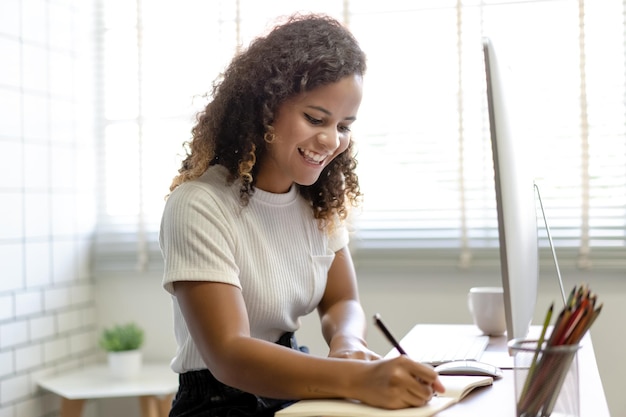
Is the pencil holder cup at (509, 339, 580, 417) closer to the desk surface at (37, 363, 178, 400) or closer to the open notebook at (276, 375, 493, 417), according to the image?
the open notebook at (276, 375, 493, 417)

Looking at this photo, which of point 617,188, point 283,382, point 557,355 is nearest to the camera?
point 557,355

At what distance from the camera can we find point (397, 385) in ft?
3.60

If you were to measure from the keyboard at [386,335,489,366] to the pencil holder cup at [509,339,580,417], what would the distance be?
0.48 metres

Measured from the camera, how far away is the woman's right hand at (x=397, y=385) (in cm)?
110

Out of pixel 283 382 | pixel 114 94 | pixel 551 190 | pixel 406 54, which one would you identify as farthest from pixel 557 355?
pixel 114 94

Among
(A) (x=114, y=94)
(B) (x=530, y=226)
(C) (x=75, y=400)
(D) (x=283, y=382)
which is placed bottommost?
(C) (x=75, y=400)

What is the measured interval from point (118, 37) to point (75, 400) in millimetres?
1253

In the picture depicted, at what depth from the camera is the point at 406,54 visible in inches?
105

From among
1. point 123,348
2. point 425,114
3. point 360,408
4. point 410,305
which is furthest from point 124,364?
point 360,408

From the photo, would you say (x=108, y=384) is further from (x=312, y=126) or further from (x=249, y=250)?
(x=312, y=126)

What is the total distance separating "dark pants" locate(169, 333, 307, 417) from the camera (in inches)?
57.5

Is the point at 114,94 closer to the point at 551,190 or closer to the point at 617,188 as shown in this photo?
the point at 551,190

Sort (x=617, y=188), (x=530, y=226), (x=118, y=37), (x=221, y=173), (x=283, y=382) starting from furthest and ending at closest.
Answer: (x=118, y=37)
(x=617, y=188)
(x=221, y=173)
(x=530, y=226)
(x=283, y=382)

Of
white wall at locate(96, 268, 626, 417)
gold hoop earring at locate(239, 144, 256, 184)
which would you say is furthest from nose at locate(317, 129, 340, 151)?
white wall at locate(96, 268, 626, 417)
